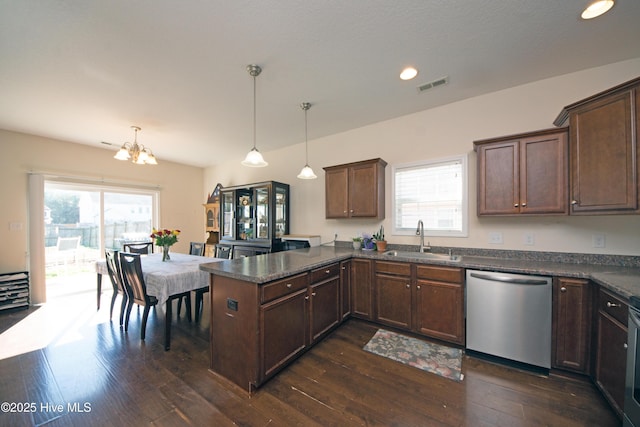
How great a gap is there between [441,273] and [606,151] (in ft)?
5.18

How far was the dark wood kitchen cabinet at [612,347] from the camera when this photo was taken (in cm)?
148

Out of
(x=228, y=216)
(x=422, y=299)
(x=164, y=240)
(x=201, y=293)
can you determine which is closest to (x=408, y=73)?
(x=422, y=299)

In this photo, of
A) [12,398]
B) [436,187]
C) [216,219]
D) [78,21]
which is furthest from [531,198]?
[216,219]

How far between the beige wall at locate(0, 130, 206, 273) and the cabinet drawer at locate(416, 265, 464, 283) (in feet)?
17.7

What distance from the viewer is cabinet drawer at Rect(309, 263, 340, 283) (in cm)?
235

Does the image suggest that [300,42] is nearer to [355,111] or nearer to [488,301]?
[355,111]

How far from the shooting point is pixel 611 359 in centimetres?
159

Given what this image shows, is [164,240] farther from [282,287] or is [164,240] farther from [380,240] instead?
[380,240]

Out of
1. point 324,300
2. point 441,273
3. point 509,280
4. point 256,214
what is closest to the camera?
point 509,280

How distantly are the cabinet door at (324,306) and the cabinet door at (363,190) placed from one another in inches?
40.0

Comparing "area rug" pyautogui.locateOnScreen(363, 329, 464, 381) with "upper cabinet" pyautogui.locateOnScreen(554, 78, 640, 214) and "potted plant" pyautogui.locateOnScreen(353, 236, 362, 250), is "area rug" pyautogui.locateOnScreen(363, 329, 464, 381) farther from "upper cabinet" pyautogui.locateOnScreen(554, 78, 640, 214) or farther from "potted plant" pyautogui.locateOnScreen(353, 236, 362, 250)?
"upper cabinet" pyautogui.locateOnScreen(554, 78, 640, 214)

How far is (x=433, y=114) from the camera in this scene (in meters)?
3.03

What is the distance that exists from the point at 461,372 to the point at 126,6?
3666 millimetres

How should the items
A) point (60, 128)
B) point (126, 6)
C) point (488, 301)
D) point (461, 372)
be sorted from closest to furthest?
1. point (126, 6)
2. point (461, 372)
3. point (488, 301)
4. point (60, 128)
